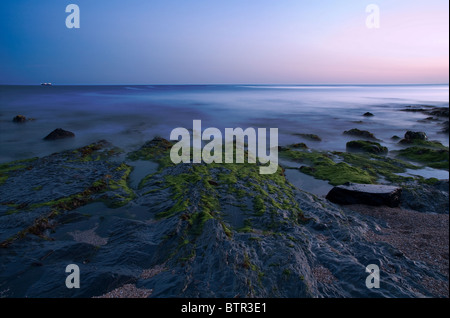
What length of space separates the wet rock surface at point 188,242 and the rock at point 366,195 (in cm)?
49

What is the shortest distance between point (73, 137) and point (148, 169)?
1041 centimetres

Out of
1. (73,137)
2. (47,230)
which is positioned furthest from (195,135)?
(47,230)

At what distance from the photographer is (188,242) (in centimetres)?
599

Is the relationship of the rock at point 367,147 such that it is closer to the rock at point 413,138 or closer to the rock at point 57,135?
the rock at point 413,138

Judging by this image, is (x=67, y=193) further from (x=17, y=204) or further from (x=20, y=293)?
(x=20, y=293)

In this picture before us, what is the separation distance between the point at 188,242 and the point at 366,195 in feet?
20.2

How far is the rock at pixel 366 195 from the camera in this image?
326 inches

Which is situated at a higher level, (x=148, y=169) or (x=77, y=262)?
(x=148, y=169)

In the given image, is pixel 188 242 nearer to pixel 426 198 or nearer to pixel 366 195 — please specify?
pixel 366 195

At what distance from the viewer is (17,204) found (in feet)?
25.5

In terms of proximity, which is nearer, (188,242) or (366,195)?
(188,242)

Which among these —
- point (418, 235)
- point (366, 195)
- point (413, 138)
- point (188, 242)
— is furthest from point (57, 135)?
point (413, 138)

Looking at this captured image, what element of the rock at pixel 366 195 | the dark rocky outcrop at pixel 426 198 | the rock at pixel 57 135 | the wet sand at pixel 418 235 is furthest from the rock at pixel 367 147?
the rock at pixel 57 135

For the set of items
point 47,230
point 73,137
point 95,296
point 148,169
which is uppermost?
point 73,137
